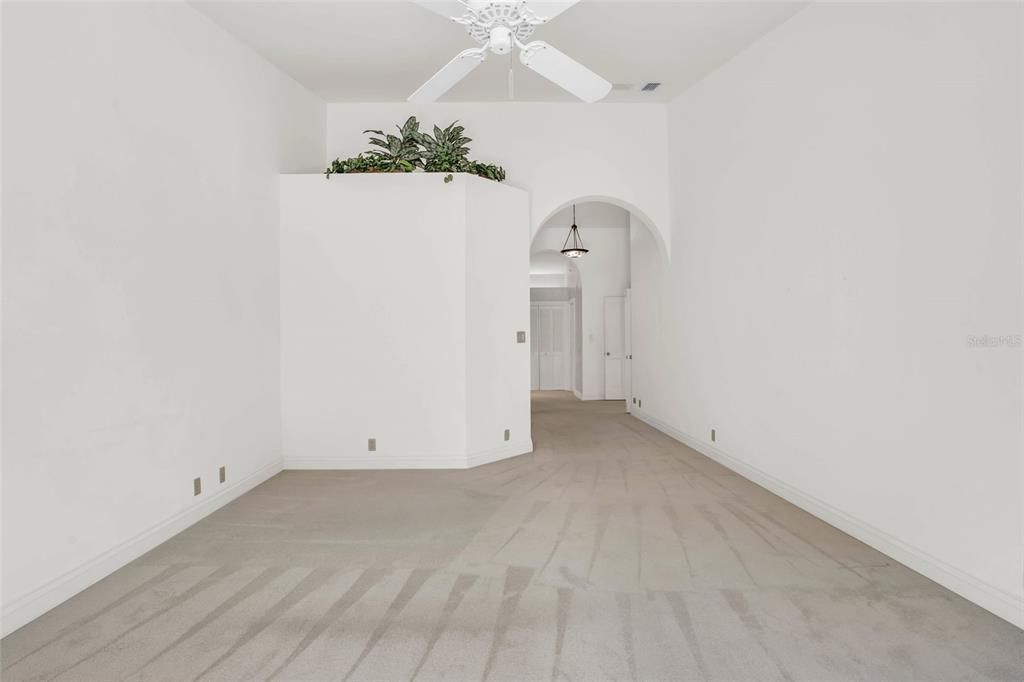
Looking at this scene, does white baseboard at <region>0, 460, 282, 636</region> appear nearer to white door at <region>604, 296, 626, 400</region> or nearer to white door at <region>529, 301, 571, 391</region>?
white door at <region>604, 296, 626, 400</region>

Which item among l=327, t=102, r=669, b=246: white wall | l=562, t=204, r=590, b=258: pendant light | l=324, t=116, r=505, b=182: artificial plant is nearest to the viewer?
l=324, t=116, r=505, b=182: artificial plant

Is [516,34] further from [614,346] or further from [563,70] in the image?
[614,346]

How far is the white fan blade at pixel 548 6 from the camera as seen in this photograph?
2787 millimetres

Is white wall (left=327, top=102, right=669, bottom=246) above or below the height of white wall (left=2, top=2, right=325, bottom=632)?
above

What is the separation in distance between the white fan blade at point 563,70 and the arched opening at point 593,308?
4264mm

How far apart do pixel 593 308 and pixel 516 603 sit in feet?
27.7

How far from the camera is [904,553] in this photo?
3061 millimetres

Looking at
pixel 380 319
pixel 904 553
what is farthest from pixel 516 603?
pixel 380 319

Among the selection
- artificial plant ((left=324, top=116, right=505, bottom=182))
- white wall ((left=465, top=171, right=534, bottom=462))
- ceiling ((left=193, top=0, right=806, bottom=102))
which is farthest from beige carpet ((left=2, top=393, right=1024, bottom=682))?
ceiling ((left=193, top=0, right=806, bottom=102))

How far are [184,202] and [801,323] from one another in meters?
4.33

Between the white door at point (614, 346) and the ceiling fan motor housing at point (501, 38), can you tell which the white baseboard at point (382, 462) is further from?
the white door at point (614, 346)

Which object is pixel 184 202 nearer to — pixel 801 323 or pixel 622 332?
pixel 801 323

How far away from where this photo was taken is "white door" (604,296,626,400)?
10.6 m

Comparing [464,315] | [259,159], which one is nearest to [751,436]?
[464,315]
